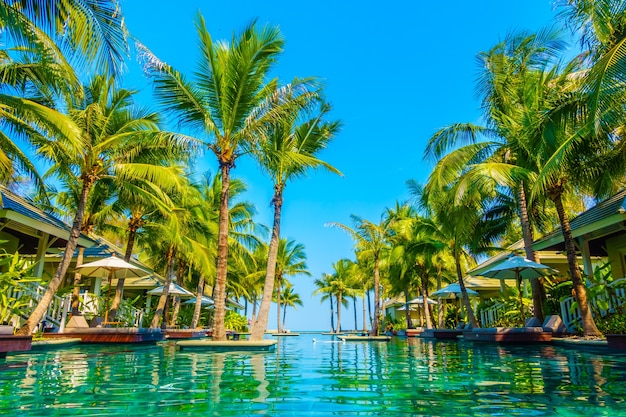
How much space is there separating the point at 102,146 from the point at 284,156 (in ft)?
16.4

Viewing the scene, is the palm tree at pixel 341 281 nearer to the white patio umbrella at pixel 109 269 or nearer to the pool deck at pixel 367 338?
the pool deck at pixel 367 338

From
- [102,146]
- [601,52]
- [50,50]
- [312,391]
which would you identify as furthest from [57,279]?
[601,52]

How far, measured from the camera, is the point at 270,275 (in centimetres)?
1278

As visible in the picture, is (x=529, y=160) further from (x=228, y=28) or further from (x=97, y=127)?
(x=97, y=127)

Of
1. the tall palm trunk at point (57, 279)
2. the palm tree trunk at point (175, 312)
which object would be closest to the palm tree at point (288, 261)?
the palm tree trunk at point (175, 312)

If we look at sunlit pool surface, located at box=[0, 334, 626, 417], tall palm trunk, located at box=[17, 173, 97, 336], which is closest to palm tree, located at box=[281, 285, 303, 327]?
tall palm trunk, located at box=[17, 173, 97, 336]

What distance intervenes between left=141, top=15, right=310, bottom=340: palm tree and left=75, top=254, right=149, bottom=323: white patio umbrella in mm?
4180

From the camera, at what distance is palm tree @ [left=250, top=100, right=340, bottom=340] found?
40.4 ft

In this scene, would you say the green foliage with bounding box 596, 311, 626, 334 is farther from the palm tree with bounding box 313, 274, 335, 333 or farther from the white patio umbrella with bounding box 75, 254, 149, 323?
the palm tree with bounding box 313, 274, 335, 333

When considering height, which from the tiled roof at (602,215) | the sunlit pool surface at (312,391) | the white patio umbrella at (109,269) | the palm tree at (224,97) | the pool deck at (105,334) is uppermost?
the palm tree at (224,97)

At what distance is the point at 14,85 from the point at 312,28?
9107 mm

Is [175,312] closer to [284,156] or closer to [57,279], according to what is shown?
[57,279]

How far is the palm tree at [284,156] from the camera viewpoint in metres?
12.3

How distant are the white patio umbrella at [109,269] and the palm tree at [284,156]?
4.66 meters
